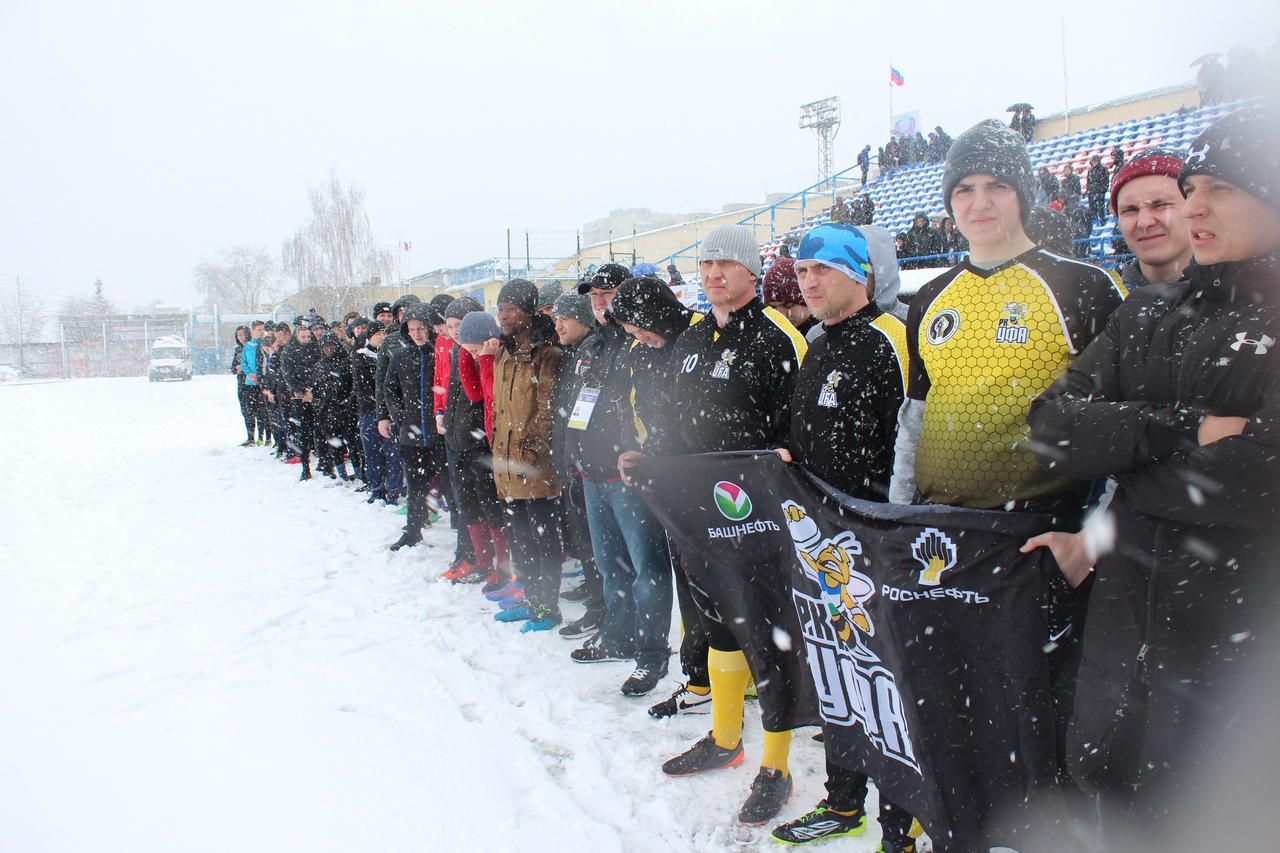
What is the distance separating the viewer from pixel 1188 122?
16.1 meters

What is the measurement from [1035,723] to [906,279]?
609 centimetres

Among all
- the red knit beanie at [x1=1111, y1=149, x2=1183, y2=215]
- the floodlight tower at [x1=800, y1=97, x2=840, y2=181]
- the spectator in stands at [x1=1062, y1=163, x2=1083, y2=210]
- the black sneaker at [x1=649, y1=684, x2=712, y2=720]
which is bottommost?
the black sneaker at [x1=649, y1=684, x2=712, y2=720]

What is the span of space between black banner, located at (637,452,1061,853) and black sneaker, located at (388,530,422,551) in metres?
4.47

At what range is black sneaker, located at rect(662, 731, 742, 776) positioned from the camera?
9.93 feet

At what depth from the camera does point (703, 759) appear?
3.05m

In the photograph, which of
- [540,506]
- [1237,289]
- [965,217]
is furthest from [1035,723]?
[540,506]

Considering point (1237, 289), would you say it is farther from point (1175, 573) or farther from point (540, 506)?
point (540, 506)

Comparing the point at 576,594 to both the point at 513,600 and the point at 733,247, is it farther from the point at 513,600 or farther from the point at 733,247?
the point at 733,247

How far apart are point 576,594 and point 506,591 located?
20.1 inches

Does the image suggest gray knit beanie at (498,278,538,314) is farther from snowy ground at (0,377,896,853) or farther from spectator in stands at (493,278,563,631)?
snowy ground at (0,377,896,853)

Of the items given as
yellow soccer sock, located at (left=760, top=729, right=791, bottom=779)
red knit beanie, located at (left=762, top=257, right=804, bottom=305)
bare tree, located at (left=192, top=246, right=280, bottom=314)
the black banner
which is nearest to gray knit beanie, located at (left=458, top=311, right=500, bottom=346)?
red knit beanie, located at (left=762, top=257, right=804, bottom=305)

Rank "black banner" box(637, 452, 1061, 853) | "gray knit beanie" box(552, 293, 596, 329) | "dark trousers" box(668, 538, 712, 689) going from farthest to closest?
"gray knit beanie" box(552, 293, 596, 329), "dark trousers" box(668, 538, 712, 689), "black banner" box(637, 452, 1061, 853)

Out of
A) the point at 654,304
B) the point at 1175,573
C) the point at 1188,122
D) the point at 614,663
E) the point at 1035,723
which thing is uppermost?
the point at 1188,122

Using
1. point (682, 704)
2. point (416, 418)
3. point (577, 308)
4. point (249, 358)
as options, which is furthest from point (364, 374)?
point (682, 704)
